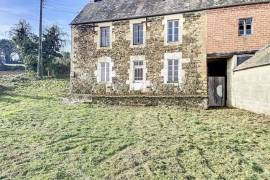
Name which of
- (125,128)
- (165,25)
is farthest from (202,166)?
(165,25)

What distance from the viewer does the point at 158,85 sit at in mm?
19453

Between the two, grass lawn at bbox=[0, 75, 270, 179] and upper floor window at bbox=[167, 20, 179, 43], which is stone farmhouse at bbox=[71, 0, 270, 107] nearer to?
upper floor window at bbox=[167, 20, 179, 43]

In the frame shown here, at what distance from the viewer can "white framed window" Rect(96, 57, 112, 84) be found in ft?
69.4

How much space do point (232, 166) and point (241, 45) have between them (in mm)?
11397

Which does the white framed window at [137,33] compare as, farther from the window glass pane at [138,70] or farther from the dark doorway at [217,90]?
the dark doorway at [217,90]

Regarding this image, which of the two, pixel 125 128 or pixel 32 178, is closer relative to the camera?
pixel 32 178

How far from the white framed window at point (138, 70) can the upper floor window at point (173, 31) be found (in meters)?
2.41

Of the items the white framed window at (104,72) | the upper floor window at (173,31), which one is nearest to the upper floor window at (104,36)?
the white framed window at (104,72)

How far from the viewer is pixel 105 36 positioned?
2142 cm

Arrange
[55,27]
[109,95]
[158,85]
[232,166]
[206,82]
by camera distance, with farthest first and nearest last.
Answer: [55,27], [109,95], [158,85], [206,82], [232,166]

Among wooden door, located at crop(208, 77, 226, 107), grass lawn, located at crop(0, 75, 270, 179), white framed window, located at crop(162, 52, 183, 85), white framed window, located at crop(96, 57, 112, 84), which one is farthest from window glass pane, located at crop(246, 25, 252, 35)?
white framed window, located at crop(96, 57, 112, 84)

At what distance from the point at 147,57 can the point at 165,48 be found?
1.30m

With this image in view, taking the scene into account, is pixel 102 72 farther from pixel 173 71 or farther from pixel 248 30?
pixel 248 30

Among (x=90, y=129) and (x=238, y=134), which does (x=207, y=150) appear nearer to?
(x=238, y=134)
